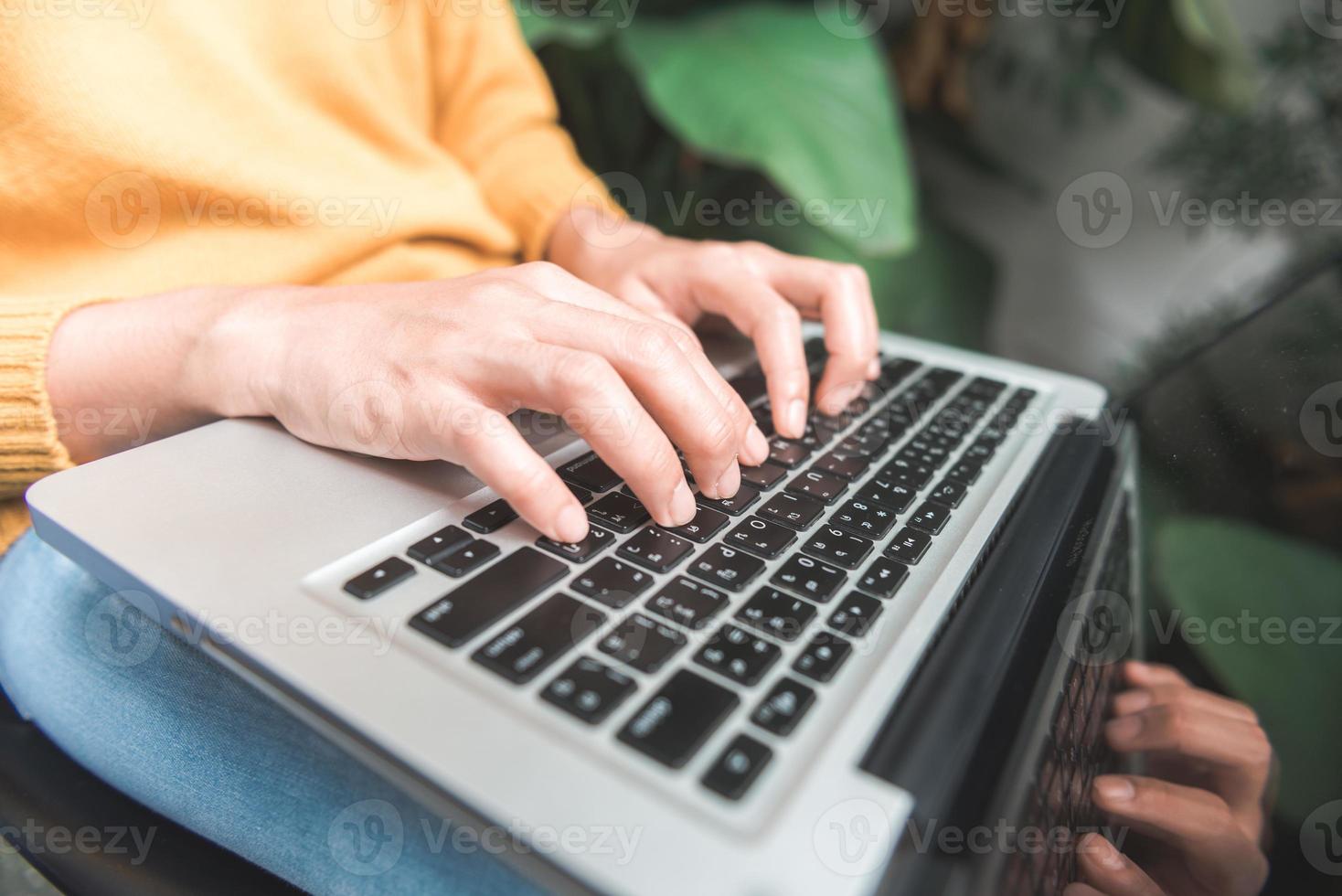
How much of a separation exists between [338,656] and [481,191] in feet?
1.99

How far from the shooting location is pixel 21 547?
46cm

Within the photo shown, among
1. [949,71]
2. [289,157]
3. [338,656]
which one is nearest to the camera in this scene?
[338,656]

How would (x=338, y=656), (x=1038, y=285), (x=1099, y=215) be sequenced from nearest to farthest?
(x=338, y=656) → (x=1099, y=215) → (x=1038, y=285)

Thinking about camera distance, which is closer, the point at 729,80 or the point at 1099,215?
the point at 729,80

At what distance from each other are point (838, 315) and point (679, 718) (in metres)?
0.35

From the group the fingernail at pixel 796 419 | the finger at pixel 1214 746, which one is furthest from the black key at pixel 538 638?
the finger at pixel 1214 746

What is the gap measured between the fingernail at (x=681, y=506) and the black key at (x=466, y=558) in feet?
0.27

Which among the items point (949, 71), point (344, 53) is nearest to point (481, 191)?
point (344, 53)

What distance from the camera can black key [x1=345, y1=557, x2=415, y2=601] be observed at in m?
0.30

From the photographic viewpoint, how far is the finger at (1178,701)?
1.44 feet

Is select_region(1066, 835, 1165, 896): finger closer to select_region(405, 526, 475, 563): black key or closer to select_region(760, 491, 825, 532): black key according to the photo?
select_region(760, 491, 825, 532): black key

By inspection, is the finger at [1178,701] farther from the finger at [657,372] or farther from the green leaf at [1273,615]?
the finger at [657,372]

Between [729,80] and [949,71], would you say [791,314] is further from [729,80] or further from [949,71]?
[949,71]

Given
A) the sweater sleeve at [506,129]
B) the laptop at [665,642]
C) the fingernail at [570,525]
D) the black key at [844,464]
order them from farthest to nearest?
1. the sweater sleeve at [506,129]
2. the black key at [844,464]
3. the fingernail at [570,525]
4. the laptop at [665,642]
